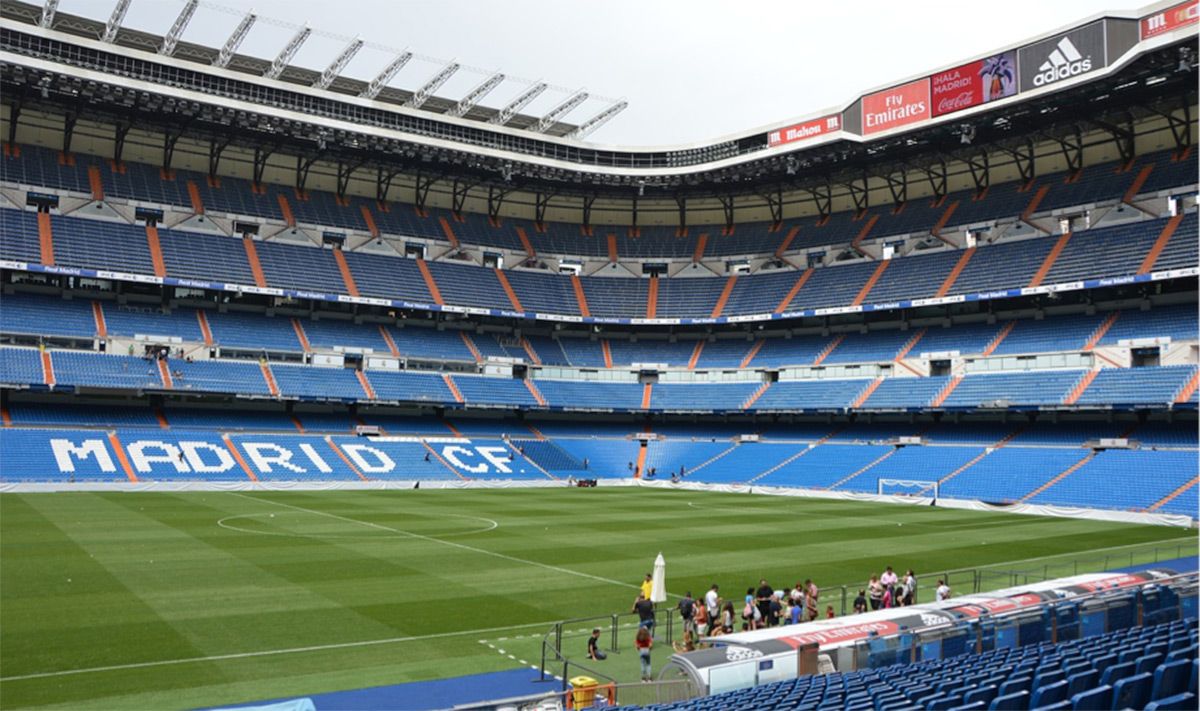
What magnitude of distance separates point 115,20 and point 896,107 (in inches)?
2053

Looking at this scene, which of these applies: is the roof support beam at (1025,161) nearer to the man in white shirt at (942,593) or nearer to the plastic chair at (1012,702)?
the man in white shirt at (942,593)

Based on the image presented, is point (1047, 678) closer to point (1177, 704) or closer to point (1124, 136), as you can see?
point (1177, 704)

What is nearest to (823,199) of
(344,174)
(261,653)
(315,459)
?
(344,174)

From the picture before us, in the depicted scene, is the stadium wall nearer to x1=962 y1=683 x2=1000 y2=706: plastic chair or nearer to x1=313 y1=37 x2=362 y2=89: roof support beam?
x1=313 y1=37 x2=362 y2=89: roof support beam

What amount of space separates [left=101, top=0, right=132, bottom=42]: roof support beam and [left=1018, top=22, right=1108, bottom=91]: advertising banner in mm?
55610

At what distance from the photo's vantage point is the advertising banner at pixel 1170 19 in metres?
45.2

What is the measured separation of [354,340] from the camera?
7162cm

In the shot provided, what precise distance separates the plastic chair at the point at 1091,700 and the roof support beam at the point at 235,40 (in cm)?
6022

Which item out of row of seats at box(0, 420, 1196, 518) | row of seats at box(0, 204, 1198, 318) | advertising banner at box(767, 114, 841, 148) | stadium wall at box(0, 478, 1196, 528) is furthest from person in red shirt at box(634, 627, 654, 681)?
advertising banner at box(767, 114, 841, 148)

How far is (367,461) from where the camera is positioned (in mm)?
60031

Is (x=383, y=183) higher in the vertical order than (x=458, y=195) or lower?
higher

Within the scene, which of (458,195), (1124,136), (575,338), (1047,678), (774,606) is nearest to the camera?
(1047,678)

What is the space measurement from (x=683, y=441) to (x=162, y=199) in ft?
154

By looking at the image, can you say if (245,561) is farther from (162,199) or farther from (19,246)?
(162,199)
